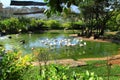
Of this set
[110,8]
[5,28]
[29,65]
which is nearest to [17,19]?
[5,28]

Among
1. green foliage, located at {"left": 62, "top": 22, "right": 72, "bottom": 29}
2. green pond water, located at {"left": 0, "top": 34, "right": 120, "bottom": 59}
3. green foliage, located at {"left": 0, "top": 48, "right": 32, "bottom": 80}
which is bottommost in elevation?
green foliage, located at {"left": 62, "top": 22, "right": 72, "bottom": 29}

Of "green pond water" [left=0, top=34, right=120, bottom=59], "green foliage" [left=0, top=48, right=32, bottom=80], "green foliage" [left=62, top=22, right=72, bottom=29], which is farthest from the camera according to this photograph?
"green foliage" [left=62, top=22, right=72, bottom=29]

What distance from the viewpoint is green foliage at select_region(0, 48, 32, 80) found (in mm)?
4597

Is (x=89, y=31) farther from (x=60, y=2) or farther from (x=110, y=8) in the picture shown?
(x=60, y=2)

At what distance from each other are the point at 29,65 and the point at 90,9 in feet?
106

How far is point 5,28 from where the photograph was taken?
45.7 m

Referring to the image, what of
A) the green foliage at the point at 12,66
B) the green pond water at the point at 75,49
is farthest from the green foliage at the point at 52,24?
the green foliage at the point at 12,66

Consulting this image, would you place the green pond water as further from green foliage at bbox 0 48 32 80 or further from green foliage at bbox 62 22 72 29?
green foliage at bbox 62 22 72 29

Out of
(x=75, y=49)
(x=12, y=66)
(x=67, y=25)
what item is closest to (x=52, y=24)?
(x=67, y=25)

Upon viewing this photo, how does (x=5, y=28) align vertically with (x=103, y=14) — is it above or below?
below

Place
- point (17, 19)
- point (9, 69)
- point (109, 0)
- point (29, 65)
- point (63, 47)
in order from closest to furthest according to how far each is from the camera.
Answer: point (9, 69), point (29, 65), point (63, 47), point (109, 0), point (17, 19)

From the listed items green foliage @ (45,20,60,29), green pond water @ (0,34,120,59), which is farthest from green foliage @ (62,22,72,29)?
green pond water @ (0,34,120,59)

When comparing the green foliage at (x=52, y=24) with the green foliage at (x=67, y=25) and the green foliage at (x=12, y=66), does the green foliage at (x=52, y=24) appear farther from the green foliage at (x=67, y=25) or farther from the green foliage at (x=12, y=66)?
the green foliage at (x=12, y=66)

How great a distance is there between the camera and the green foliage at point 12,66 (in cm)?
460
